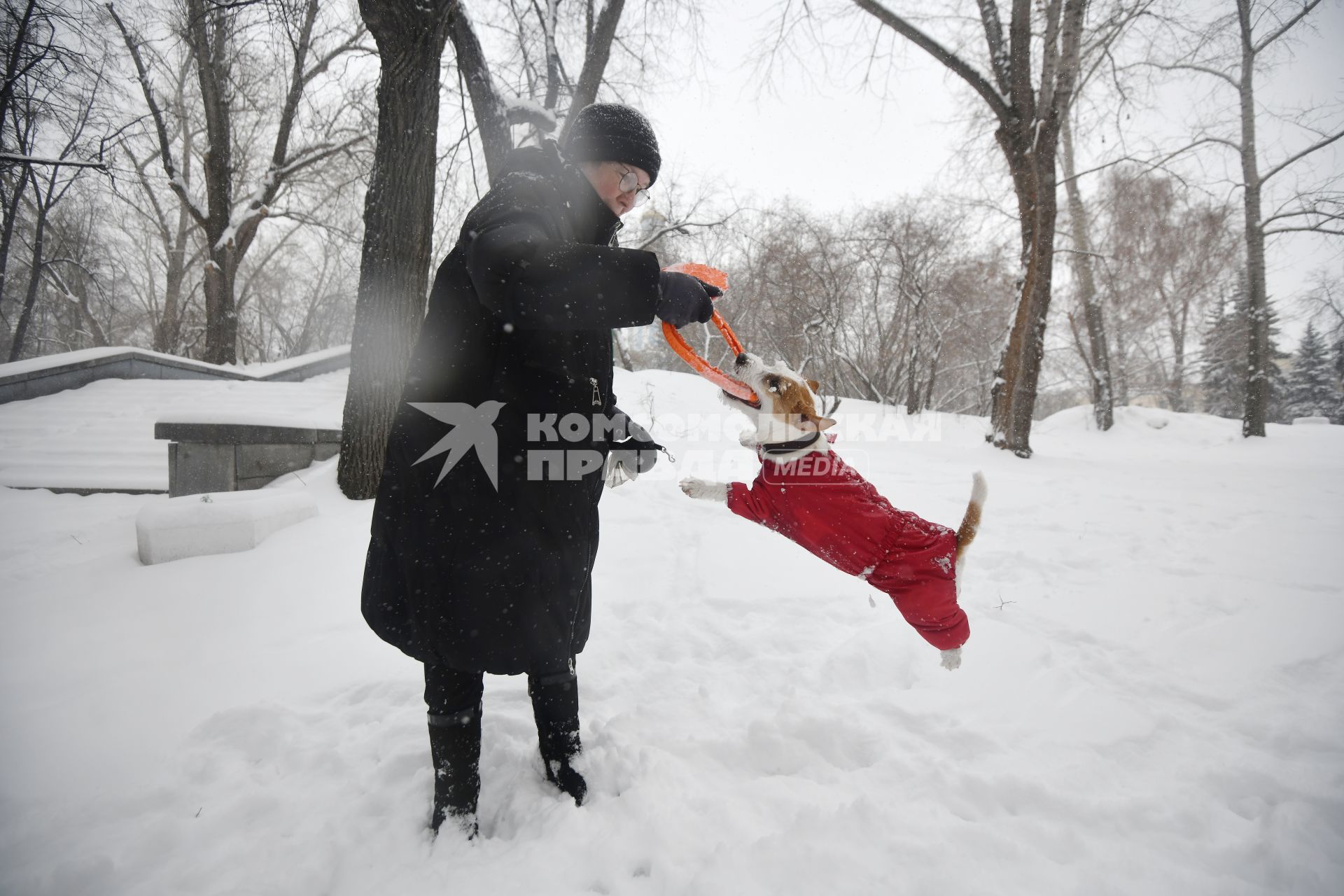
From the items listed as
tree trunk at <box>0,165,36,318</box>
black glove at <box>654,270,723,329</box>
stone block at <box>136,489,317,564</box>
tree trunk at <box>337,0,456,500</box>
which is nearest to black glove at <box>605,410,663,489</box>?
black glove at <box>654,270,723,329</box>

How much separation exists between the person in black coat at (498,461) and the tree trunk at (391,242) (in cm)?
319

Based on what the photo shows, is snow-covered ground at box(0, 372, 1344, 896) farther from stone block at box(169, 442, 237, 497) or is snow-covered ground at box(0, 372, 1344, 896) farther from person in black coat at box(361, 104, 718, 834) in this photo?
stone block at box(169, 442, 237, 497)

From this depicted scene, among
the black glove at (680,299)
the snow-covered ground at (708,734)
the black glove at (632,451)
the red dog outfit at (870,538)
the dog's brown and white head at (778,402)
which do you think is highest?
the black glove at (680,299)

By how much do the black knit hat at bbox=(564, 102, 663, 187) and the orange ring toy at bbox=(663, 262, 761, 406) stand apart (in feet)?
1.04

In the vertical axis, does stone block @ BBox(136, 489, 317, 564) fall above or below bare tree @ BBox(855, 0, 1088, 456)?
below

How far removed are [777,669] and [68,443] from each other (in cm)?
799

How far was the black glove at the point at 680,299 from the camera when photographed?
1200mm

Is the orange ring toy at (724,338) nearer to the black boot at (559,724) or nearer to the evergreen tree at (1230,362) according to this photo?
the black boot at (559,724)

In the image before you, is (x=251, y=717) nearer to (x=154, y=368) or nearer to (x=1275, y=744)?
(x=1275, y=744)

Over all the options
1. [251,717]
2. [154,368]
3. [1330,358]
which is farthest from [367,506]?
[1330,358]


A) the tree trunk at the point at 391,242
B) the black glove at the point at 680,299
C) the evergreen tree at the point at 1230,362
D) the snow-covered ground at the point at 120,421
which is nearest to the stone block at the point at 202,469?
the snow-covered ground at the point at 120,421

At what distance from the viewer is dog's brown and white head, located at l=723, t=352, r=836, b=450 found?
7.41 feet

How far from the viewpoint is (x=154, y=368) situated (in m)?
8.52

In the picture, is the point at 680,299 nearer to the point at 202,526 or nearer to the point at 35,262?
the point at 202,526
